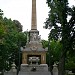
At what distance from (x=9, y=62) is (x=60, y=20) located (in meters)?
30.0

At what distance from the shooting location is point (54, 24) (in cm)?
3428

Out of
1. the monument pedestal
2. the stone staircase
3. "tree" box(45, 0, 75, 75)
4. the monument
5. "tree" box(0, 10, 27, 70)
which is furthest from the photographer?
"tree" box(0, 10, 27, 70)

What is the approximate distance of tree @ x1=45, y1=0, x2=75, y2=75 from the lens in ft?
106

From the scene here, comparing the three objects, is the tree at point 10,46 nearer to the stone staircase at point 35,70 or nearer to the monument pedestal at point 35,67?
the monument pedestal at point 35,67

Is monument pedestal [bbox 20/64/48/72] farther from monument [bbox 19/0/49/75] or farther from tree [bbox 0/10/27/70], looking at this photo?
tree [bbox 0/10/27/70]

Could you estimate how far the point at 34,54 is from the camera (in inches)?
1876

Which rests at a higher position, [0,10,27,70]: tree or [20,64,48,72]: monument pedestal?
[0,10,27,70]: tree

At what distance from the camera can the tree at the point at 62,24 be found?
106 ft

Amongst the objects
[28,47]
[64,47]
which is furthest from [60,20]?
[28,47]

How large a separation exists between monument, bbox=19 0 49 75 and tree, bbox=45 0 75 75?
1241cm

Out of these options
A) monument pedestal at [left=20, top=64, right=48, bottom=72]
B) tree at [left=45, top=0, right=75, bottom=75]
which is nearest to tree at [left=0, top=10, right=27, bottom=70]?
monument pedestal at [left=20, top=64, right=48, bottom=72]

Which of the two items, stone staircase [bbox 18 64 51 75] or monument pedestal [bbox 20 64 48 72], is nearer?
stone staircase [bbox 18 64 51 75]

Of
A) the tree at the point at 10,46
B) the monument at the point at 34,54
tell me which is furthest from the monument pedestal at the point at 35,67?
the tree at the point at 10,46

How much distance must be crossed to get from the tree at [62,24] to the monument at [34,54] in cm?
1241
